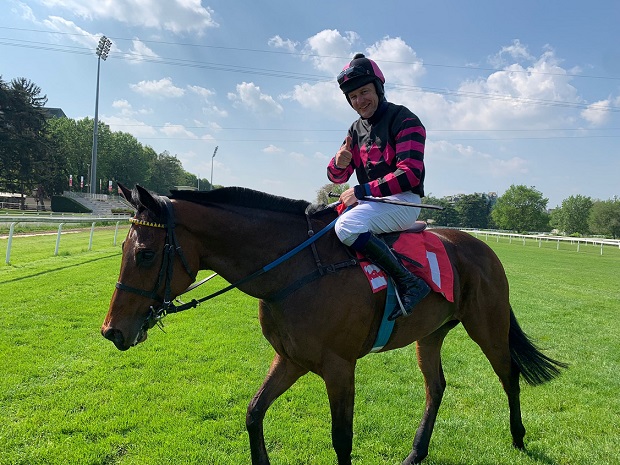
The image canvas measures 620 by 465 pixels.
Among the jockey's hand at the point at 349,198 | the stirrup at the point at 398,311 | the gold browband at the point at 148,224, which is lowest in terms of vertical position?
the stirrup at the point at 398,311

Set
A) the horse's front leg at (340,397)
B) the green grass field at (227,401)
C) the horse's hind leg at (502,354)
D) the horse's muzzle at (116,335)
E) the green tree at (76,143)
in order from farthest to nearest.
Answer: the green tree at (76,143), the horse's hind leg at (502,354), the green grass field at (227,401), the horse's front leg at (340,397), the horse's muzzle at (116,335)

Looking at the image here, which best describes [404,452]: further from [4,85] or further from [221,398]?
[4,85]

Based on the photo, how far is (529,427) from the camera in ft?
13.3

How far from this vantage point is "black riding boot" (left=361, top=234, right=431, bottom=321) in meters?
2.74

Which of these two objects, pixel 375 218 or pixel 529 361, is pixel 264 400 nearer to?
pixel 375 218

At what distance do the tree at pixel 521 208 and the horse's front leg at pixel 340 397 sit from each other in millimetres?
92300

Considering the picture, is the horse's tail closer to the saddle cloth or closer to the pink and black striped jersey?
the saddle cloth

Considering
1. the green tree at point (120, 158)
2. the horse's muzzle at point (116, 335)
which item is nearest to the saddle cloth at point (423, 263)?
the horse's muzzle at point (116, 335)

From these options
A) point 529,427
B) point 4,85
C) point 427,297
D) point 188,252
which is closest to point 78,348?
point 188,252

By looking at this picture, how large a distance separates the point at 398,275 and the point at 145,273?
171 centimetres

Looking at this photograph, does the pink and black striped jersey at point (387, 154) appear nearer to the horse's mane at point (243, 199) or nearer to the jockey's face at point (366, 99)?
the jockey's face at point (366, 99)

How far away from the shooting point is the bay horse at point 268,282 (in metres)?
2.37

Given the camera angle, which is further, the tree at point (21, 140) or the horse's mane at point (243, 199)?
the tree at point (21, 140)

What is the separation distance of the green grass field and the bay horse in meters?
1.03
